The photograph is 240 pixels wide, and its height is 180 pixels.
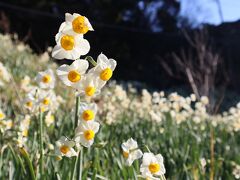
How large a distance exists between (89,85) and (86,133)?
0.13 m

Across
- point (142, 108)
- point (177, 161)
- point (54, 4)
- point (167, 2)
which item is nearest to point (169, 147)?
point (177, 161)

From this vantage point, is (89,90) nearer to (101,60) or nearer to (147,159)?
(101,60)

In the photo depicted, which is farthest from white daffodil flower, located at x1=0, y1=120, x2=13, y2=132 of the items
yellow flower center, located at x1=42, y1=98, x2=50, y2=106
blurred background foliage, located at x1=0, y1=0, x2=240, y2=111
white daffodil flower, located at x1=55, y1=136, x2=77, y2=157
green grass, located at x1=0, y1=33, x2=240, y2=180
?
blurred background foliage, located at x1=0, y1=0, x2=240, y2=111

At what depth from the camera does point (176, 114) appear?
3.71 meters

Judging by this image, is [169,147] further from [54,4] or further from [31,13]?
[54,4]

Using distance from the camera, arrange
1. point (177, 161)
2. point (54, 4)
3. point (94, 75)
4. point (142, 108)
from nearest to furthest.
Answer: point (94, 75), point (177, 161), point (142, 108), point (54, 4)

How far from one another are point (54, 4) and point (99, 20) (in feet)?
5.51

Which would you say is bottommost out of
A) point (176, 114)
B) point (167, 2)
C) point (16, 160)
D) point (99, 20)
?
point (16, 160)

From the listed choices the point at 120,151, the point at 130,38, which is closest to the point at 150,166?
the point at 120,151

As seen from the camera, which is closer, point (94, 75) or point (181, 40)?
point (94, 75)

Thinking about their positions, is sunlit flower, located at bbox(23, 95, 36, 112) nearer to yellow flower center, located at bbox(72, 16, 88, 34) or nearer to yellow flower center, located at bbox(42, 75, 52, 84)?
yellow flower center, located at bbox(42, 75, 52, 84)

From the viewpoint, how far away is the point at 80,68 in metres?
1.07

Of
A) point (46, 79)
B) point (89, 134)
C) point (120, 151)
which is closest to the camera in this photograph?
point (89, 134)

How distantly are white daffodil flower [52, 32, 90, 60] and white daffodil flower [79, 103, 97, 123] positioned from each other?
17cm
